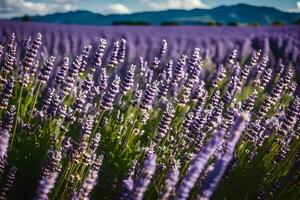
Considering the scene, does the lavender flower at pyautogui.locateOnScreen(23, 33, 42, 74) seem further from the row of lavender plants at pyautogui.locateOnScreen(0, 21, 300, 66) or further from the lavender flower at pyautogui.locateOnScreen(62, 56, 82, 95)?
the row of lavender plants at pyautogui.locateOnScreen(0, 21, 300, 66)

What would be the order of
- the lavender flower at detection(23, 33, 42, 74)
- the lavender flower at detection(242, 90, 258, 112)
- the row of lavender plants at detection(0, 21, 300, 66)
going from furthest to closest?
1. the row of lavender plants at detection(0, 21, 300, 66)
2. the lavender flower at detection(242, 90, 258, 112)
3. the lavender flower at detection(23, 33, 42, 74)

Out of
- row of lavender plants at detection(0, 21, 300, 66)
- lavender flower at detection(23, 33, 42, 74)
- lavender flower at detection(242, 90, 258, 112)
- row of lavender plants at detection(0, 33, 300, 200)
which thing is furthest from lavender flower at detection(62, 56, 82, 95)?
lavender flower at detection(242, 90, 258, 112)

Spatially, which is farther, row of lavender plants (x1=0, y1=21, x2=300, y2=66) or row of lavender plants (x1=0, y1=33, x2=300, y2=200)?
row of lavender plants (x1=0, y1=21, x2=300, y2=66)

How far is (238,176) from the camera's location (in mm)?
4285

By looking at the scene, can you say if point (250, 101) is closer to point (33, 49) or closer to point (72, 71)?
point (72, 71)

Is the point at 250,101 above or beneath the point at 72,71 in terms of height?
beneath

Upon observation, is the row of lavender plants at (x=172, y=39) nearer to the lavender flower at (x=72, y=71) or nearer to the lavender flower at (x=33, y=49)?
the lavender flower at (x=72, y=71)

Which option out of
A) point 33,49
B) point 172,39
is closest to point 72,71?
point 33,49

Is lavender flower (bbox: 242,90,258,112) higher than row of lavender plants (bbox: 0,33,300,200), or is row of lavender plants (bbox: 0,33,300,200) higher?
lavender flower (bbox: 242,90,258,112)

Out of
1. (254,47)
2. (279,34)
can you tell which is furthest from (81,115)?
(279,34)

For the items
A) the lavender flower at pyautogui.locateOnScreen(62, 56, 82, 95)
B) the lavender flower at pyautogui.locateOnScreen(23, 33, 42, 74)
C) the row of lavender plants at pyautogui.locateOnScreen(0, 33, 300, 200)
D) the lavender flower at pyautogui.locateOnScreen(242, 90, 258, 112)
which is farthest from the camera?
the lavender flower at pyautogui.locateOnScreen(242, 90, 258, 112)

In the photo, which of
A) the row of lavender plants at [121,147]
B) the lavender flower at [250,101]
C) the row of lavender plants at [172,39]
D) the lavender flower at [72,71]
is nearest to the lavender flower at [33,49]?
the row of lavender plants at [121,147]

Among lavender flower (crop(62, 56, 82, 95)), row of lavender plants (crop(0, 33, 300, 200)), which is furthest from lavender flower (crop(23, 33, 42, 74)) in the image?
lavender flower (crop(62, 56, 82, 95))

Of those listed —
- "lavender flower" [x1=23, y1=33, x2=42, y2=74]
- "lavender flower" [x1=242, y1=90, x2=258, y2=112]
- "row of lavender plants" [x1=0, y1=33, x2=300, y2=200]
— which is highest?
"lavender flower" [x1=23, y1=33, x2=42, y2=74]
